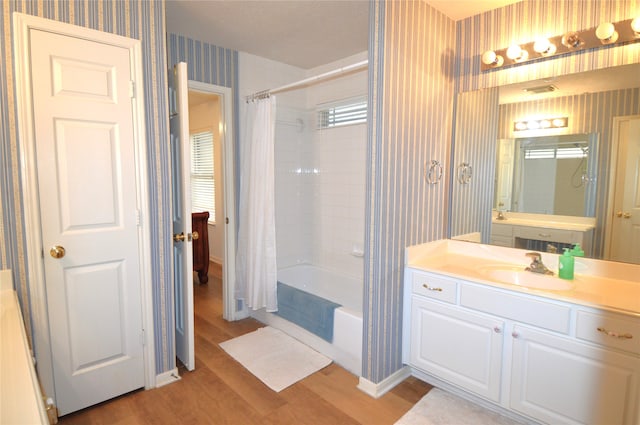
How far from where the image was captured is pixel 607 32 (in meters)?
1.89

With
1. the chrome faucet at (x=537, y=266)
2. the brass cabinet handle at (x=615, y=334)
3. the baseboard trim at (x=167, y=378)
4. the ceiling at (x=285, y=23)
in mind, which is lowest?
the baseboard trim at (x=167, y=378)

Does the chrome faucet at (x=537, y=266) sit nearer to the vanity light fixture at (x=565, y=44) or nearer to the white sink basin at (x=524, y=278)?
the white sink basin at (x=524, y=278)

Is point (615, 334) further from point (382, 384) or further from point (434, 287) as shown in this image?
Result: point (382, 384)

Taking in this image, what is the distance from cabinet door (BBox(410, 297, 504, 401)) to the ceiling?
1.98m

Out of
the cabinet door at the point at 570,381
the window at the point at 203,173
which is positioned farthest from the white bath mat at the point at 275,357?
the window at the point at 203,173

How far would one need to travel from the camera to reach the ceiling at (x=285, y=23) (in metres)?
2.39

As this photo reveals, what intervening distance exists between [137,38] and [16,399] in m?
→ 1.97

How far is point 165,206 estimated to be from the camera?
7.48 feet

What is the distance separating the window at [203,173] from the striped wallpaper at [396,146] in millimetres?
3870

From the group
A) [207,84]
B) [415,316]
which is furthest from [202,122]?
[415,316]

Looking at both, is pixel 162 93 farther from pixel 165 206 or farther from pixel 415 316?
pixel 415 316

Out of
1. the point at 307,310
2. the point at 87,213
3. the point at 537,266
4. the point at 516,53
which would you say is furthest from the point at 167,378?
the point at 516,53

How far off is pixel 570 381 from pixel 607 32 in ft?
5.91

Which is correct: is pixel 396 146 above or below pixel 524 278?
above
